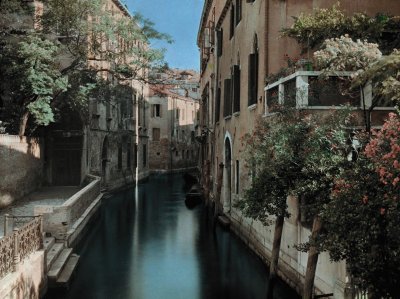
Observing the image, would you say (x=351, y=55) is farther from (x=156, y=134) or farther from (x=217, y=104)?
(x=156, y=134)

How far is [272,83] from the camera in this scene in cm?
1057

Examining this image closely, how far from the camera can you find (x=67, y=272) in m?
9.89

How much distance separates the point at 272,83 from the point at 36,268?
624cm

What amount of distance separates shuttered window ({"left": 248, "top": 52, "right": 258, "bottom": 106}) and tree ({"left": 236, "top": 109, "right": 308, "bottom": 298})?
3.60 metres

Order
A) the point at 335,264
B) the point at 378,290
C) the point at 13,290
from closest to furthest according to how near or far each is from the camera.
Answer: the point at 378,290 < the point at 13,290 < the point at 335,264

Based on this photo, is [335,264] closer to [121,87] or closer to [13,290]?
[13,290]

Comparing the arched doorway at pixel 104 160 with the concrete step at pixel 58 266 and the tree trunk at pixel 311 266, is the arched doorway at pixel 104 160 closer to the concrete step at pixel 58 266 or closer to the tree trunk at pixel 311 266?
the concrete step at pixel 58 266

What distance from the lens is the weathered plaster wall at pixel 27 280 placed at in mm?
6160

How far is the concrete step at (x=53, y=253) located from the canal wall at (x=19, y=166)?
4411 millimetres

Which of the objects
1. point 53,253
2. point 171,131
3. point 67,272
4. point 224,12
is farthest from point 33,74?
point 171,131

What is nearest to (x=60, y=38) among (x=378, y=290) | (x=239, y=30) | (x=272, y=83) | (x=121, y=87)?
(x=121, y=87)

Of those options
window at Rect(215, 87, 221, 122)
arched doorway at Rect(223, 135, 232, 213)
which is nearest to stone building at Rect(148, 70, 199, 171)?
window at Rect(215, 87, 221, 122)

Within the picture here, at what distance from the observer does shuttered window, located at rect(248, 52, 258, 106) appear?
12445 millimetres

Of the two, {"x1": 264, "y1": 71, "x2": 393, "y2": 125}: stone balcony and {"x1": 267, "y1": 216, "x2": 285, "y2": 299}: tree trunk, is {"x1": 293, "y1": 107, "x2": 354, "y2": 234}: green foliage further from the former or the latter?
{"x1": 267, "y1": 216, "x2": 285, "y2": 299}: tree trunk
